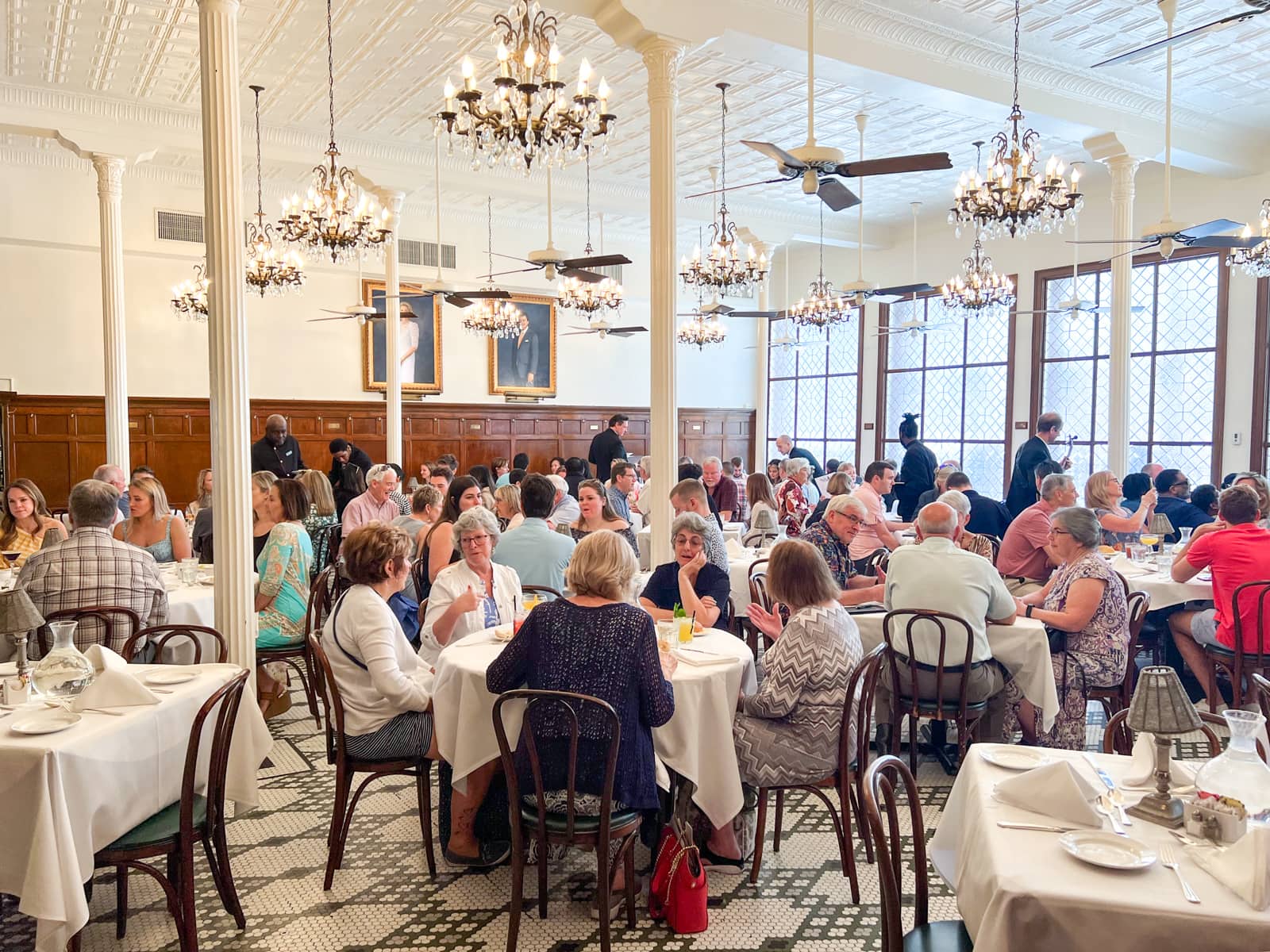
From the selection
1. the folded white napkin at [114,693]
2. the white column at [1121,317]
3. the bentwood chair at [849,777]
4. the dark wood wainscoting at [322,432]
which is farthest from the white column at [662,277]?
the dark wood wainscoting at [322,432]

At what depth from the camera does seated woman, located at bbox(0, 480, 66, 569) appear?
19.7 ft

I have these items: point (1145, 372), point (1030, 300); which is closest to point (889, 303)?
point (1030, 300)

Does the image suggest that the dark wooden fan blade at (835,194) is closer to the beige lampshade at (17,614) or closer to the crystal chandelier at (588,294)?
the beige lampshade at (17,614)

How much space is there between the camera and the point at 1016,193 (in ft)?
21.1

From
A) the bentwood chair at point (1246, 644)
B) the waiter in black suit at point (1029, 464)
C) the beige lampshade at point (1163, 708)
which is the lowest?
the bentwood chair at point (1246, 644)

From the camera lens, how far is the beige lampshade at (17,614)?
304cm

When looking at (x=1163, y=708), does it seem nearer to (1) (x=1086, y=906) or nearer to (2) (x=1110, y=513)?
(1) (x=1086, y=906)

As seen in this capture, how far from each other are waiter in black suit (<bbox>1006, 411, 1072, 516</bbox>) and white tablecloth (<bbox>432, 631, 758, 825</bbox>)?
238 inches

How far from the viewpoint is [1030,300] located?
13.6m

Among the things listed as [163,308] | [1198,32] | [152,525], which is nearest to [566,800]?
[152,525]

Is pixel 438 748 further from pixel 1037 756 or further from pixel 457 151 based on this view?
pixel 457 151

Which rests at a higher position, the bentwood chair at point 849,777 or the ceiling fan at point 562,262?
the ceiling fan at point 562,262

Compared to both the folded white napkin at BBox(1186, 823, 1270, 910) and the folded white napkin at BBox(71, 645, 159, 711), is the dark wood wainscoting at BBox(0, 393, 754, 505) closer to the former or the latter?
the folded white napkin at BBox(71, 645, 159, 711)

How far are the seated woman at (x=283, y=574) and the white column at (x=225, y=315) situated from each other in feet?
3.25
